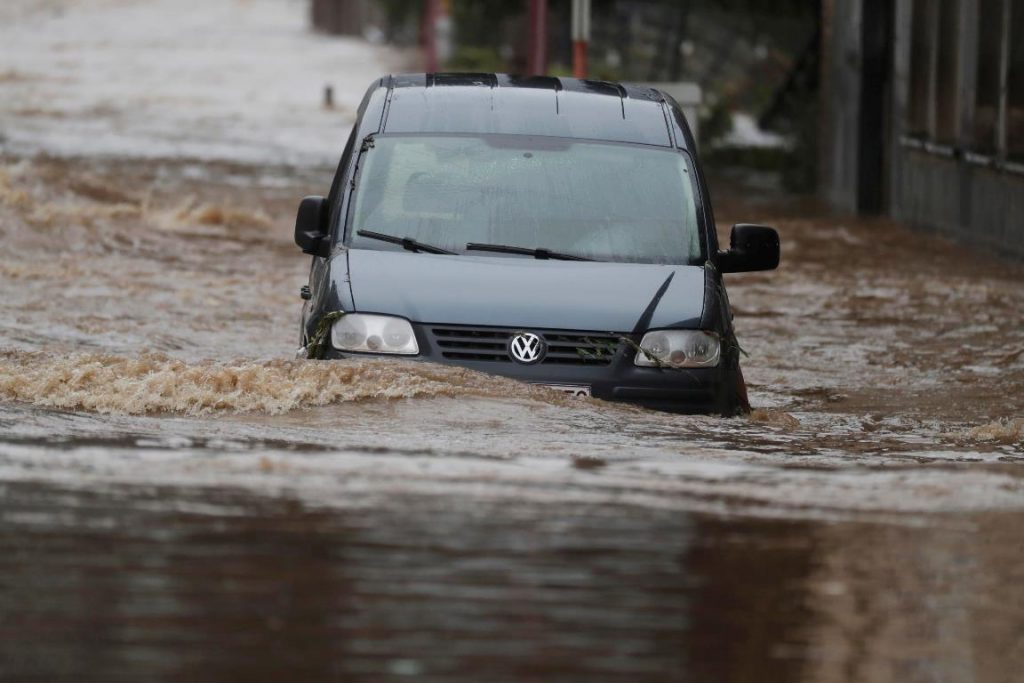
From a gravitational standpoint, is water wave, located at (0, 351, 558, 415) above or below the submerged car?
below

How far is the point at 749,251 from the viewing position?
8.84 meters

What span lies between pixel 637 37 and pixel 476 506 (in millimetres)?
26813

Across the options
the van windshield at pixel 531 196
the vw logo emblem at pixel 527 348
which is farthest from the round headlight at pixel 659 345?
the van windshield at pixel 531 196

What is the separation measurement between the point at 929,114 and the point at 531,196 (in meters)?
12.7

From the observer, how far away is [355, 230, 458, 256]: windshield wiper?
8.56m

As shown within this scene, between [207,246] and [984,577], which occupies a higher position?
[984,577]

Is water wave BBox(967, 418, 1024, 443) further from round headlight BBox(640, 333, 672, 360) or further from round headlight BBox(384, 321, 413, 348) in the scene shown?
round headlight BBox(384, 321, 413, 348)

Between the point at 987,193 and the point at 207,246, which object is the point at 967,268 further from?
the point at 207,246

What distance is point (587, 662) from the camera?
3.53m

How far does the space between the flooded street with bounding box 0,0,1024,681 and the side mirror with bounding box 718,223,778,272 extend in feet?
2.05

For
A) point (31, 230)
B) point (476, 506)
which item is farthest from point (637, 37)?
point (476, 506)

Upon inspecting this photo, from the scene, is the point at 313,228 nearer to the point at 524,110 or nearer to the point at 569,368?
the point at 524,110

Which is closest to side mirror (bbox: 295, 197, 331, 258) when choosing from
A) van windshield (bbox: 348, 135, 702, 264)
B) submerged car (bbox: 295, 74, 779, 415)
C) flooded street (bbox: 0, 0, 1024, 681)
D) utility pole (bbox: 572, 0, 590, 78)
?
submerged car (bbox: 295, 74, 779, 415)

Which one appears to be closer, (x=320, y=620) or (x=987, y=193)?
(x=320, y=620)
